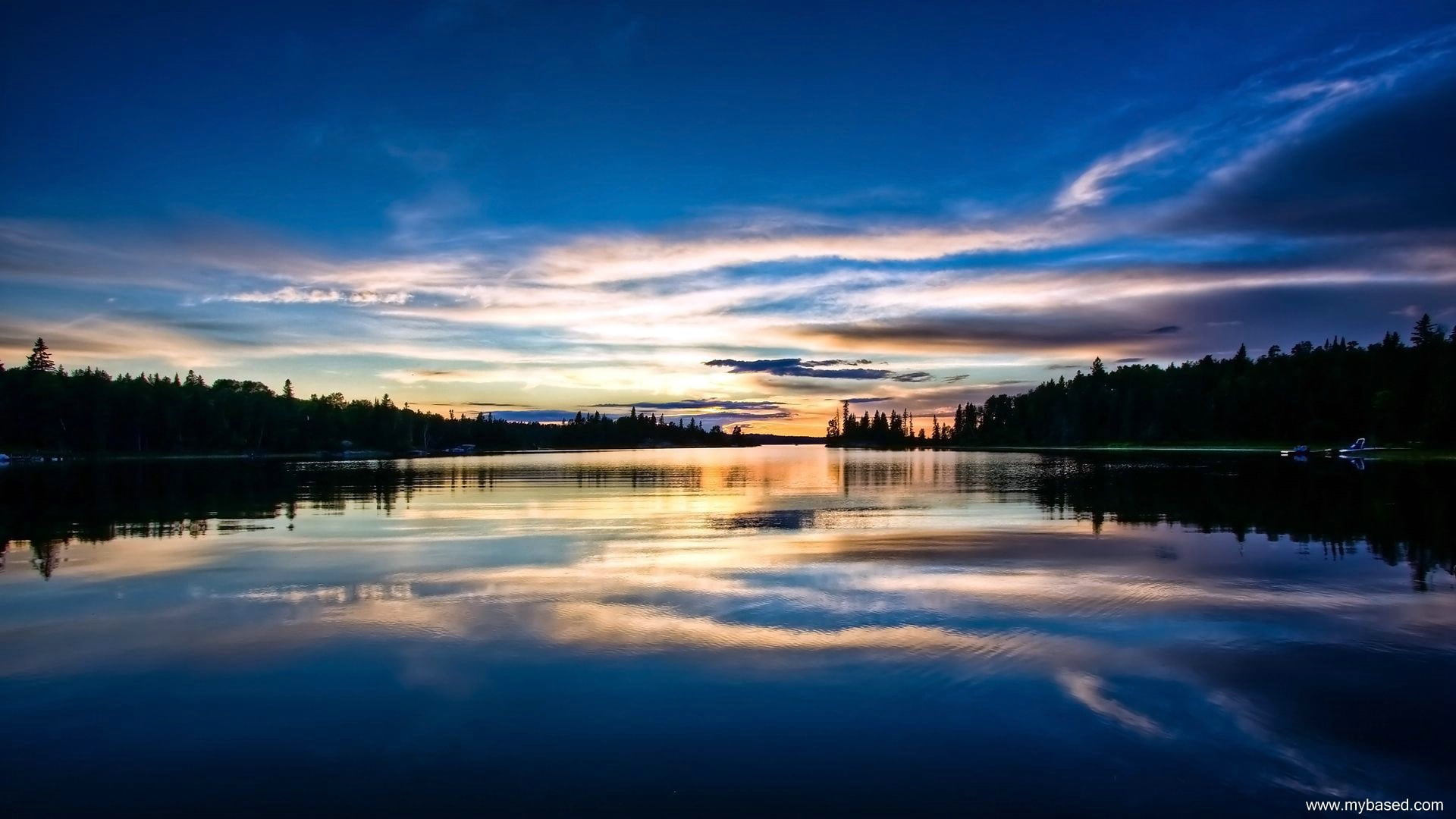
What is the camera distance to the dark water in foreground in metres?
8.71

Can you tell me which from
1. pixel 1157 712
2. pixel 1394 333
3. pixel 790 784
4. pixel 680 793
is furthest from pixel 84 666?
pixel 1394 333

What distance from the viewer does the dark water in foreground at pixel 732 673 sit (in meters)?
8.71

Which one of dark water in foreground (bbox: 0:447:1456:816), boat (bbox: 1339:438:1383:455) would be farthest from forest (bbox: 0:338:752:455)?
boat (bbox: 1339:438:1383:455)

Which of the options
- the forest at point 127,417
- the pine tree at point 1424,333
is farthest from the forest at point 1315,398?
the forest at point 127,417

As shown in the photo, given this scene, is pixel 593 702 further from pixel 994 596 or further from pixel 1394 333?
pixel 1394 333

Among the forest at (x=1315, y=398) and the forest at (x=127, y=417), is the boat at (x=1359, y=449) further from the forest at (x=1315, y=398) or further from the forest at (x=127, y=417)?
the forest at (x=127, y=417)

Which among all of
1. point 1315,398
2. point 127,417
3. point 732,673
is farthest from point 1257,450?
point 127,417

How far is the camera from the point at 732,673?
1231 centimetres

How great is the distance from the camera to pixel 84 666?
1301 cm

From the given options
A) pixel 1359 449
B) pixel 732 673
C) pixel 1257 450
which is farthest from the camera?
pixel 1257 450

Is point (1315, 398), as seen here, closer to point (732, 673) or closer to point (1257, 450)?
point (1257, 450)

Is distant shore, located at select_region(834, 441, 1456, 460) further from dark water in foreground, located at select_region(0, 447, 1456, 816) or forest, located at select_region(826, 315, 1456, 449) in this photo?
dark water in foreground, located at select_region(0, 447, 1456, 816)

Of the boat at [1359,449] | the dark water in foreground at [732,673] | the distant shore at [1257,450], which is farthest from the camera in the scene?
the boat at [1359,449]

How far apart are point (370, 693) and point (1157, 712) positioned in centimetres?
1118
